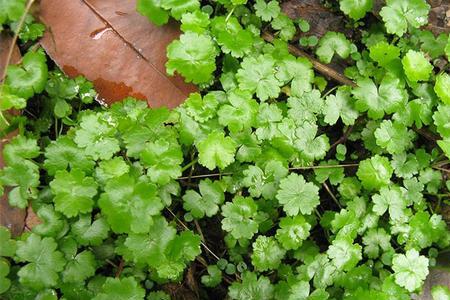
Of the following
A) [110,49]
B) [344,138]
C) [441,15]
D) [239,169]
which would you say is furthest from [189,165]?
[441,15]

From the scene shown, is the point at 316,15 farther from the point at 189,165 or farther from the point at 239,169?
the point at 189,165

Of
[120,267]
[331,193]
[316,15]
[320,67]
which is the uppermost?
[316,15]

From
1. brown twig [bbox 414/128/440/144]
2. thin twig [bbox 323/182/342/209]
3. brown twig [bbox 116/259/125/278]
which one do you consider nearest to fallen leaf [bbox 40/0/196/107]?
brown twig [bbox 116/259/125/278]

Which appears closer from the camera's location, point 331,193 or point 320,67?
point 331,193

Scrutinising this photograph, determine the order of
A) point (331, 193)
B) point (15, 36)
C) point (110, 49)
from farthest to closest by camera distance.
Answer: point (331, 193) → point (110, 49) → point (15, 36)

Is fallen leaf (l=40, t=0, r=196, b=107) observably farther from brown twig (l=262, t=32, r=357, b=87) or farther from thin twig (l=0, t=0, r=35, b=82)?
brown twig (l=262, t=32, r=357, b=87)

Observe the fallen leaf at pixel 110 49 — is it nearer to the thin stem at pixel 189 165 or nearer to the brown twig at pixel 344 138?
the thin stem at pixel 189 165

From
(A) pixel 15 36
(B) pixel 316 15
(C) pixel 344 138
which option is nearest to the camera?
(A) pixel 15 36

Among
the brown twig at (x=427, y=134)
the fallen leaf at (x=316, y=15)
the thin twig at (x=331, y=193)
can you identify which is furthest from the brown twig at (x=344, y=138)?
the fallen leaf at (x=316, y=15)

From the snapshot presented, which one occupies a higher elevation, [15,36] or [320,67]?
[15,36]
